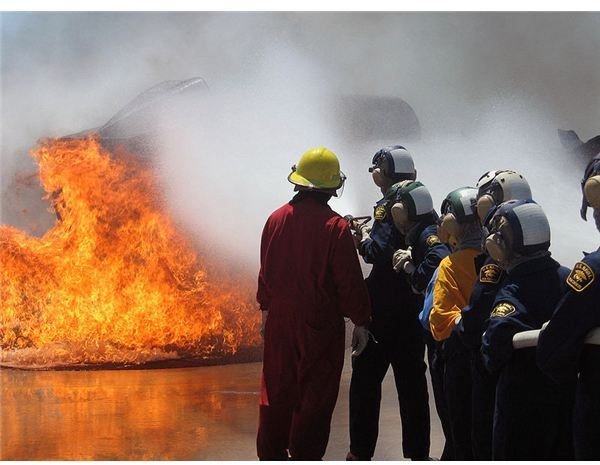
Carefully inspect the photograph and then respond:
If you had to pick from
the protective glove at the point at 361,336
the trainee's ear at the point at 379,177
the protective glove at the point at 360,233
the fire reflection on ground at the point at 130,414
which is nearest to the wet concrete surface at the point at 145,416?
the fire reflection on ground at the point at 130,414

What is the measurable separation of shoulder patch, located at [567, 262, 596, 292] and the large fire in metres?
8.02

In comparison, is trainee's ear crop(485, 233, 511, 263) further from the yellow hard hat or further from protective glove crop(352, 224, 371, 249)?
protective glove crop(352, 224, 371, 249)

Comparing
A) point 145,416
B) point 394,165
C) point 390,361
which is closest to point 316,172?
point 394,165

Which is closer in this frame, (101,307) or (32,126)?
(101,307)

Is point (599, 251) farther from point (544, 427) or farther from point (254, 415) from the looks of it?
point (254, 415)

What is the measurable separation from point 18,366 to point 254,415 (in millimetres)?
4093

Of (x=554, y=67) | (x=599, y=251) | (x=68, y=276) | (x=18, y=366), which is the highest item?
(x=554, y=67)

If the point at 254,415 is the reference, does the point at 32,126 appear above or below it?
above

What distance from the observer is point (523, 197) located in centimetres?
681

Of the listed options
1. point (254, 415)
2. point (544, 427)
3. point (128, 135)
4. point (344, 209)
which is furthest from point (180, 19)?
point (544, 427)

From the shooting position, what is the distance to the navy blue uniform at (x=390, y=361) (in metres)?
7.88

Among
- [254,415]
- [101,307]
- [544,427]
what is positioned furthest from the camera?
[101,307]

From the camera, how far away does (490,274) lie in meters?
6.19

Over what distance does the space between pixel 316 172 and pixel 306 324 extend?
3.13 ft
